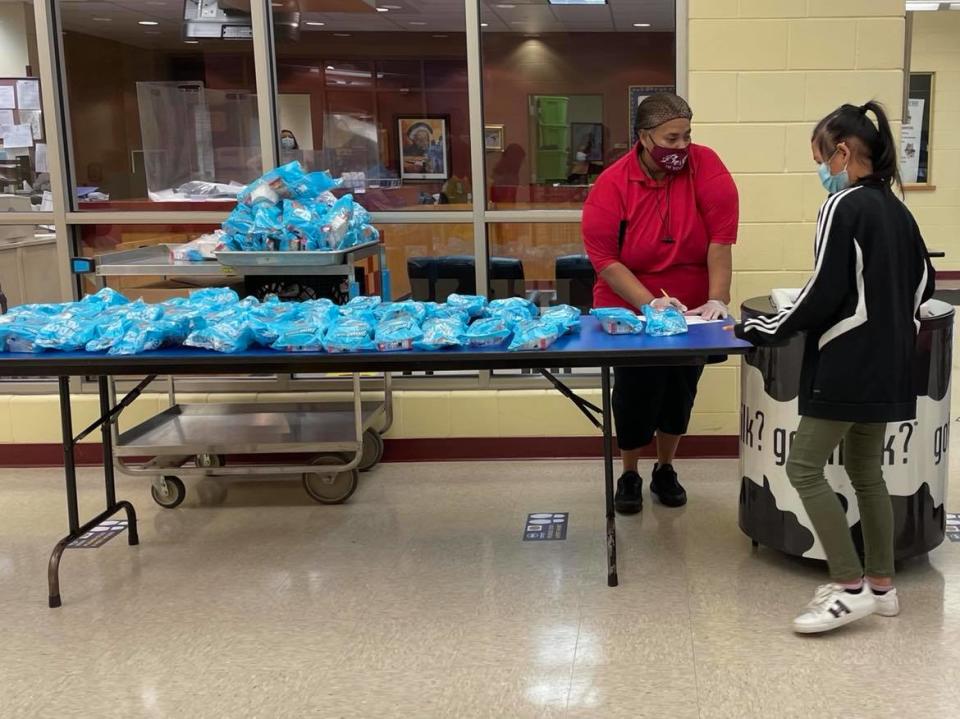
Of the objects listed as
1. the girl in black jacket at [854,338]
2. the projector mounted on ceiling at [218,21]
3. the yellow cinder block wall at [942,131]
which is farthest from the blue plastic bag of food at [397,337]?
the yellow cinder block wall at [942,131]

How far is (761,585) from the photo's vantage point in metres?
2.94

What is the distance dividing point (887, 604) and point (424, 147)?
8.55 feet

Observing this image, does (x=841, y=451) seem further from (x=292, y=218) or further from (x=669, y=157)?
(x=292, y=218)

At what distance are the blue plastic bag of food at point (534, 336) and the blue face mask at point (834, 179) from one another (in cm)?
85

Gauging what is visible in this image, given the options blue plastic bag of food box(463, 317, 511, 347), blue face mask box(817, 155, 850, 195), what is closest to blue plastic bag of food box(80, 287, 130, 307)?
blue plastic bag of food box(463, 317, 511, 347)

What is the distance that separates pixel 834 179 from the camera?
2.64 metres

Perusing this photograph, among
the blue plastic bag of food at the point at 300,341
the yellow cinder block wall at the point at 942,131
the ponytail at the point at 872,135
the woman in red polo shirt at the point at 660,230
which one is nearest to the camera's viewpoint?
the ponytail at the point at 872,135

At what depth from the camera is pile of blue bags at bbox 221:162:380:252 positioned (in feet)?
11.5

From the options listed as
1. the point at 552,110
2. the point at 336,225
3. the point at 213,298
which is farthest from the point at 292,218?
the point at 552,110

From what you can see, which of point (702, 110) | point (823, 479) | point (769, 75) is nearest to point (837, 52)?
point (769, 75)

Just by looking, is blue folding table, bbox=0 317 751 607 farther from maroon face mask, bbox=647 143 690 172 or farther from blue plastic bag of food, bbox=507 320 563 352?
maroon face mask, bbox=647 143 690 172

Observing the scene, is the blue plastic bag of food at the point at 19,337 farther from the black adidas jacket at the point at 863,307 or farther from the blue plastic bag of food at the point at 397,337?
the black adidas jacket at the point at 863,307

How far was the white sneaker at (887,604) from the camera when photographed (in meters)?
2.70

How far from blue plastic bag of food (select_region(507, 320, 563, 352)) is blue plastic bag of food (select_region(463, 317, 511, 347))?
4 centimetres
